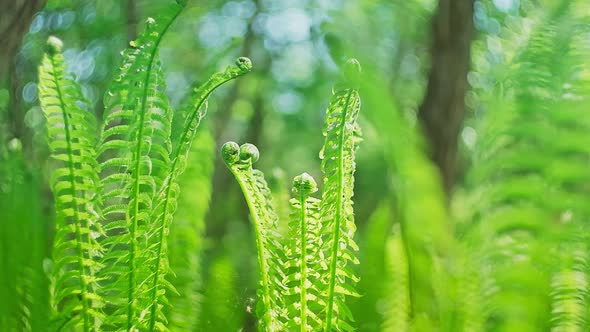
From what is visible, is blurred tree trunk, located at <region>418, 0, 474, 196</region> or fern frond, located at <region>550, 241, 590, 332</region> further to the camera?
blurred tree trunk, located at <region>418, 0, 474, 196</region>

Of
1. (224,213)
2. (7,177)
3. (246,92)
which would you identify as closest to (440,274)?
(7,177)

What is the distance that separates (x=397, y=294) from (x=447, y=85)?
1.36m

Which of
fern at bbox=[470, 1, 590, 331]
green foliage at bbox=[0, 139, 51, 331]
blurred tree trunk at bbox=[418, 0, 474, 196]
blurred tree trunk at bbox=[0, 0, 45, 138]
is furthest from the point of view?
blurred tree trunk at bbox=[418, 0, 474, 196]

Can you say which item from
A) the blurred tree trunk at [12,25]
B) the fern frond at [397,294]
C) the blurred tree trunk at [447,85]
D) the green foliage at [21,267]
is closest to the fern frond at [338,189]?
the fern frond at [397,294]

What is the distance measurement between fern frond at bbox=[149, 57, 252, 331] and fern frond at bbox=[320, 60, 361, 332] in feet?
0.24

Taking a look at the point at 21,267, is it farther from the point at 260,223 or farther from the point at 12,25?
the point at 12,25

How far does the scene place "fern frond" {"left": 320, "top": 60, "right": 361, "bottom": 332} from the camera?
0.43 meters

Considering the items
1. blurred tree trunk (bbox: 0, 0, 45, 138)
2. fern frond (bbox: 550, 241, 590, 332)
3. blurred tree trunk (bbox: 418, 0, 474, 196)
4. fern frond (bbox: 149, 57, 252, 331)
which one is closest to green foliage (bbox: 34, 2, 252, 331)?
fern frond (bbox: 149, 57, 252, 331)

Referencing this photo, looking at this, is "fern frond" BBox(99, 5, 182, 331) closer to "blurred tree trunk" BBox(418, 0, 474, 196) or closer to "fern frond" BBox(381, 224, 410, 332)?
"fern frond" BBox(381, 224, 410, 332)

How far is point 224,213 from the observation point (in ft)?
14.0

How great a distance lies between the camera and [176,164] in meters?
0.45

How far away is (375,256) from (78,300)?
326 mm

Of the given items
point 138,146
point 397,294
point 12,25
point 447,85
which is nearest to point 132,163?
point 138,146

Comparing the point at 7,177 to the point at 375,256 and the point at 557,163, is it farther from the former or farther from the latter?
the point at 557,163
